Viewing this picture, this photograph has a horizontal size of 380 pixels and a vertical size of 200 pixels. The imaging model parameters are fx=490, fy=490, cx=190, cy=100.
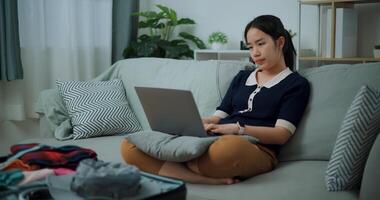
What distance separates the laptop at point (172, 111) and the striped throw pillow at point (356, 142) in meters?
0.47

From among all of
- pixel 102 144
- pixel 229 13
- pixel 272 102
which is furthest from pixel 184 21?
pixel 272 102

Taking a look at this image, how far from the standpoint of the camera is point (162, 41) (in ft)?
11.2

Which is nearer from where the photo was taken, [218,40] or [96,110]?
[96,110]

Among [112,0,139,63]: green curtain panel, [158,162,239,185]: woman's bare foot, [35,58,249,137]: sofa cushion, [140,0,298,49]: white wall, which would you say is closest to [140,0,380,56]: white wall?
[140,0,298,49]: white wall

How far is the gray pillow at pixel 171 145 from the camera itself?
→ 159cm

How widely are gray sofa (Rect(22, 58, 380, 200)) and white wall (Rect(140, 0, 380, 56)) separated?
1.01m

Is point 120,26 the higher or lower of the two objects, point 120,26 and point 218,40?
the higher

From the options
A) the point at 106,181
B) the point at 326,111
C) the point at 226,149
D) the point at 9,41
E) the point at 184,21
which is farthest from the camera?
the point at 184,21

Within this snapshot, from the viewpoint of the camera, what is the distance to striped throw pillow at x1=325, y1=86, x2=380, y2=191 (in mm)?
1522

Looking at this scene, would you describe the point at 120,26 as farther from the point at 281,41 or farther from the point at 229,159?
the point at 229,159

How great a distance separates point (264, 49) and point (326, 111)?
0.34 meters

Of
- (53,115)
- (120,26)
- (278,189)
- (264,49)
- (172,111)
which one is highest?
(120,26)

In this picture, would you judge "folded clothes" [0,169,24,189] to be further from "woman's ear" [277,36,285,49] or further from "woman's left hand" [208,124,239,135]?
"woman's ear" [277,36,285,49]

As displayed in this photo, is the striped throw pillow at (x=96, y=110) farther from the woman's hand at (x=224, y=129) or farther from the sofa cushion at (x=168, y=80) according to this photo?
the woman's hand at (x=224, y=129)
